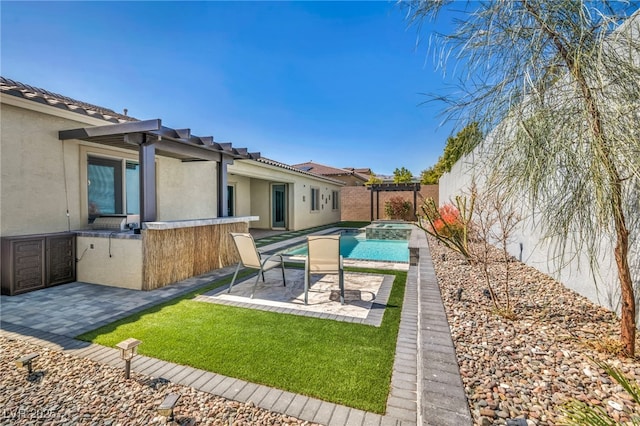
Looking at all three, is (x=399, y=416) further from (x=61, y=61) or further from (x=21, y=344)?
(x=61, y=61)

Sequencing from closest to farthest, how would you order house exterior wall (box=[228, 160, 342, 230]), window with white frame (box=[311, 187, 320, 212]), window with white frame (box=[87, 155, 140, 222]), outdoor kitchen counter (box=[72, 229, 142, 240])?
1. outdoor kitchen counter (box=[72, 229, 142, 240])
2. window with white frame (box=[87, 155, 140, 222])
3. house exterior wall (box=[228, 160, 342, 230])
4. window with white frame (box=[311, 187, 320, 212])

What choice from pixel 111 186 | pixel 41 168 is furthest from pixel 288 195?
pixel 41 168

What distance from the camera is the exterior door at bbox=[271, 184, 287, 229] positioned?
19.2m

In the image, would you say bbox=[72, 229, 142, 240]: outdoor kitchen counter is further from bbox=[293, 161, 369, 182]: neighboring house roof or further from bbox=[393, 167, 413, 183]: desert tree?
bbox=[393, 167, 413, 183]: desert tree

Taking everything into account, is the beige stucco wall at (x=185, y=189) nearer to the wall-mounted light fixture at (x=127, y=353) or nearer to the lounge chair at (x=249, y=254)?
the lounge chair at (x=249, y=254)

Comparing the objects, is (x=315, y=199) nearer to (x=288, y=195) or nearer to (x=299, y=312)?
(x=288, y=195)

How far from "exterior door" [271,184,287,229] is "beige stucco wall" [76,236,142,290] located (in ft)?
40.5

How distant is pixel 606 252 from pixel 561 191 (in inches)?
85.4

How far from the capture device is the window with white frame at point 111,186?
772 cm

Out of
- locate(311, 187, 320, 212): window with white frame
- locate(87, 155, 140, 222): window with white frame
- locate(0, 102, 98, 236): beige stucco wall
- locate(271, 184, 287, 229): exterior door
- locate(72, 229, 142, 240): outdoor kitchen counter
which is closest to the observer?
locate(0, 102, 98, 236): beige stucco wall

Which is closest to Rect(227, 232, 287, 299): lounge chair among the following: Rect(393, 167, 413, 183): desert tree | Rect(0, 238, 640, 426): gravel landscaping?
Rect(0, 238, 640, 426): gravel landscaping

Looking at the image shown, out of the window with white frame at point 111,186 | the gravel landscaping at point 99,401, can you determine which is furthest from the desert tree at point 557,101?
the window with white frame at point 111,186

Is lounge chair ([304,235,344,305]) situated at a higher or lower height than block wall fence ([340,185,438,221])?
lower

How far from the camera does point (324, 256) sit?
5941 millimetres
